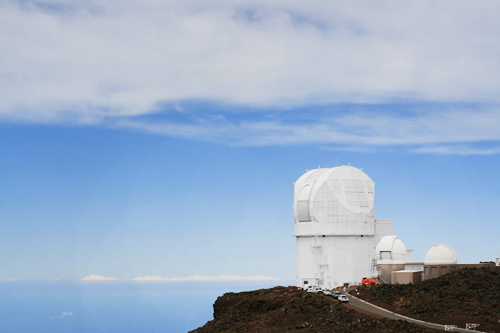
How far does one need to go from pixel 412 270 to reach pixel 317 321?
61.1 feet

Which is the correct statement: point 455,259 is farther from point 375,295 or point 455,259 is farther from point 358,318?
point 358,318

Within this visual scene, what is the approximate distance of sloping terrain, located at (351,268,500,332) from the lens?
134 feet

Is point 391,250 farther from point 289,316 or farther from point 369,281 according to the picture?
point 289,316

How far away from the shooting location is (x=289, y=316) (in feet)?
152

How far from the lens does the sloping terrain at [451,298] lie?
134 ft

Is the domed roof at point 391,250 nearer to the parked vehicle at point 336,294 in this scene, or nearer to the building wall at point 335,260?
the building wall at point 335,260

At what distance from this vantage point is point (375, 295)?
51.2m

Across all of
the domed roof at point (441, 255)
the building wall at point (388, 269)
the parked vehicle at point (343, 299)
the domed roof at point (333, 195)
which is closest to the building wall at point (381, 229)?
the domed roof at point (333, 195)

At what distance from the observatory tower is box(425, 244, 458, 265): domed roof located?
768 cm

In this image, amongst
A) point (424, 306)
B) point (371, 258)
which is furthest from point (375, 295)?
point (371, 258)

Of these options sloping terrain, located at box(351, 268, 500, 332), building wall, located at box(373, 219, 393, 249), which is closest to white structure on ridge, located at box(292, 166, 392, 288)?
building wall, located at box(373, 219, 393, 249)

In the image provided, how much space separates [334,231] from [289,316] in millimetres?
16225

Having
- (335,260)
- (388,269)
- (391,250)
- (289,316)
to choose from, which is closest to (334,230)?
(335,260)

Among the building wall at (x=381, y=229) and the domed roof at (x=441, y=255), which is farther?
the building wall at (x=381, y=229)
